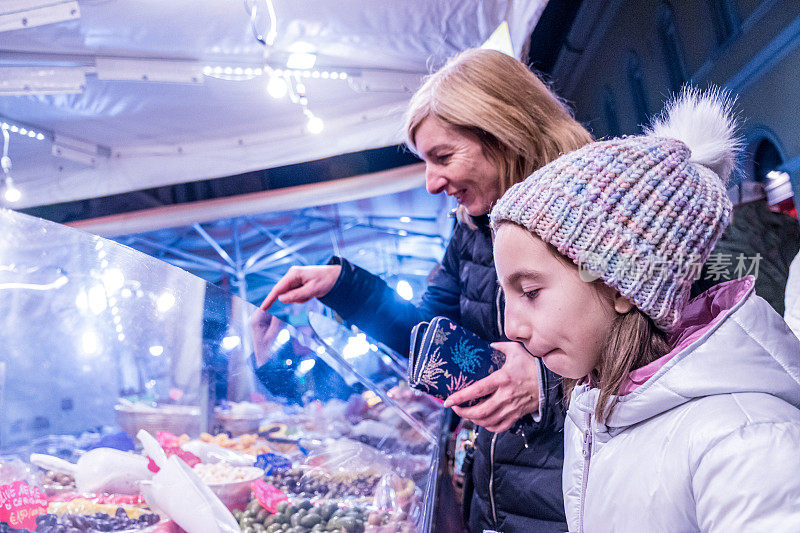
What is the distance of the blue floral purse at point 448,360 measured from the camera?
1.12m

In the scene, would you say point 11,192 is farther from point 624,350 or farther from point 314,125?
point 624,350

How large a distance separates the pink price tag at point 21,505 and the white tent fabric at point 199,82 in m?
1.99

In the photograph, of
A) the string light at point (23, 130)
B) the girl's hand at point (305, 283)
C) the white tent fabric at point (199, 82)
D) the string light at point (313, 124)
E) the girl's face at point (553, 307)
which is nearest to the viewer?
the girl's face at point (553, 307)

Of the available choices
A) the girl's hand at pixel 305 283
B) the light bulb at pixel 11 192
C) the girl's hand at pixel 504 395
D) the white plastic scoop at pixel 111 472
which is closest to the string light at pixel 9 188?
the light bulb at pixel 11 192

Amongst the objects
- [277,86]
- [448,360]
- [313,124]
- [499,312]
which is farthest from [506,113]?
[313,124]

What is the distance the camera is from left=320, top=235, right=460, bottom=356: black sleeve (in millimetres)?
1562

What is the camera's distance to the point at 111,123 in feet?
11.8

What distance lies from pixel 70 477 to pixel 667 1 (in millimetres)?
2297

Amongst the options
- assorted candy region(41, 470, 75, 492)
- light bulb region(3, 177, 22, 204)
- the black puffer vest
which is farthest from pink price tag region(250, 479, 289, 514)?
light bulb region(3, 177, 22, 204)

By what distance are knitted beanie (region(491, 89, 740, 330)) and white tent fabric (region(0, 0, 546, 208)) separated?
147 cm

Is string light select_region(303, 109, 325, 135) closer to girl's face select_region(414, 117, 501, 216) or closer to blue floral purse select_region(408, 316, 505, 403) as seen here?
girl's face select_region(414, 117, 501, 216)

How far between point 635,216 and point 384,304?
35.7 inches

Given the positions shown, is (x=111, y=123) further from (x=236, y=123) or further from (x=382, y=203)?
(x=382, y=203)

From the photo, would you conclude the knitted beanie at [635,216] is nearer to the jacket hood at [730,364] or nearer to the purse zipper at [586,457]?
the jacket hood at [730,364]
